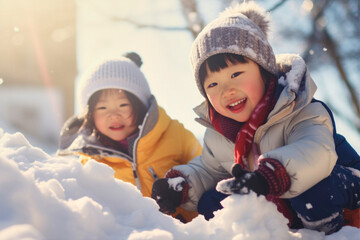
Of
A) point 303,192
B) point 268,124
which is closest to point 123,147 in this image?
point 268,124

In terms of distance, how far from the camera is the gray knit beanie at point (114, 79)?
8.55ft

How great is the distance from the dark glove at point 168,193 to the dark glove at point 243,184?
2.01ft

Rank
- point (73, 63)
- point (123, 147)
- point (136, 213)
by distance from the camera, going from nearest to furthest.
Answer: point (136, 213)
point (123, 147)
point (73, 63)

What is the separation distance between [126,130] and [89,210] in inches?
69.7

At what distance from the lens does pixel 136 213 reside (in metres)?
0.92

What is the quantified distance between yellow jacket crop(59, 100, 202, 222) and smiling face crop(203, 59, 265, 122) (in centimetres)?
84

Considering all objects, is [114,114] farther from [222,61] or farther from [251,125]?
[251,125]

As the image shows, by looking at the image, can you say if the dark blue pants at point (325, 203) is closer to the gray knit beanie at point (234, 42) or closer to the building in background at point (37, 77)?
the gray knit beanie at point (234, 42)

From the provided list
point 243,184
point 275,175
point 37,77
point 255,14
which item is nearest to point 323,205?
point 275,175

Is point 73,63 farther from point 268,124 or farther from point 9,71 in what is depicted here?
point 268,124

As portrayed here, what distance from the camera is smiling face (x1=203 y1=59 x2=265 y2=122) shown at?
67.1 inches

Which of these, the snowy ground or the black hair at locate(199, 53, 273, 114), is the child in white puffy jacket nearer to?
the black hair at locate(199, 53, 273, 114)

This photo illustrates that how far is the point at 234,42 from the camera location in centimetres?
177

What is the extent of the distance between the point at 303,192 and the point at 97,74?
70.9 inches
